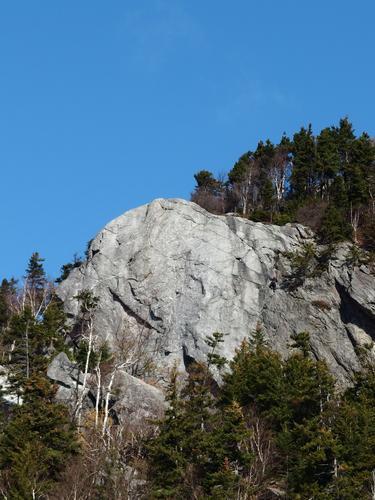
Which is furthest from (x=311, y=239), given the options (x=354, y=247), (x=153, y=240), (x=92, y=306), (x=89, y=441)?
(x=89, y=441)

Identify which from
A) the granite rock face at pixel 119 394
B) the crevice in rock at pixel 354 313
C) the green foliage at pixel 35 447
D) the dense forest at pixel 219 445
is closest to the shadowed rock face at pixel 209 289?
the crevice in rock at pixel 354 313

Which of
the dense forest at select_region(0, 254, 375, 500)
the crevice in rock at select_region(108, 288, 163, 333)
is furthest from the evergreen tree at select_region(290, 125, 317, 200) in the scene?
the dense forest at select_region(0, 254, 375, 500)

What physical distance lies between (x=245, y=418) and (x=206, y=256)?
81.9 feet

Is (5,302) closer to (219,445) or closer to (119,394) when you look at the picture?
(119,394)

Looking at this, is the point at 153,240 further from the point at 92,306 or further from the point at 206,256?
the point at 92,306

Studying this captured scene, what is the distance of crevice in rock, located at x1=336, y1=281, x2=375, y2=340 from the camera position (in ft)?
209

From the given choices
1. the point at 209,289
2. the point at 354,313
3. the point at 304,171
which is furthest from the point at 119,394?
the point at 304,171

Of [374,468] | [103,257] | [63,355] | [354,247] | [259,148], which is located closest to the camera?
[374,468]

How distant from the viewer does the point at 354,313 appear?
64375mm

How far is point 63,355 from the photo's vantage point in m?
57.2

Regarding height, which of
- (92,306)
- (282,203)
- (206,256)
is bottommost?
(92,306)

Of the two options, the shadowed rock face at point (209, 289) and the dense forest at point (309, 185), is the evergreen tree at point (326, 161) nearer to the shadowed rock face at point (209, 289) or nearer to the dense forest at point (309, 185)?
the dense forest at point (309, 185)

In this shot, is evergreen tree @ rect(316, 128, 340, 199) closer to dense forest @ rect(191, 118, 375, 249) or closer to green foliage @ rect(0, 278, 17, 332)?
dense forest @ rect(191, 118, 375, 249)

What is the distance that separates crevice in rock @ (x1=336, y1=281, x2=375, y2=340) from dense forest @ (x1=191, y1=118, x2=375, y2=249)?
5.31 meters
